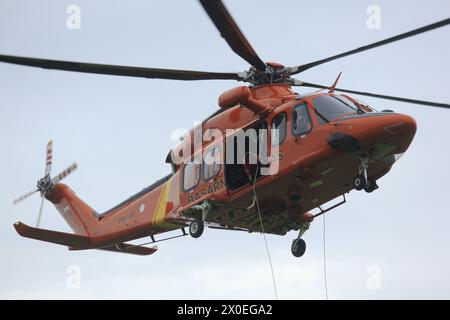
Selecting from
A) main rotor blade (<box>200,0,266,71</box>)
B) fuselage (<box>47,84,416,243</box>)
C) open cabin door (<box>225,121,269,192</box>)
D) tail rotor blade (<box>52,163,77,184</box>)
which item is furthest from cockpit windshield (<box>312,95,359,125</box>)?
tail rotor blade (<box>52,163,77,184</box>)

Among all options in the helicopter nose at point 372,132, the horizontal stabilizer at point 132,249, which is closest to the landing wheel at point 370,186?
the helicopter nose at point 372,132

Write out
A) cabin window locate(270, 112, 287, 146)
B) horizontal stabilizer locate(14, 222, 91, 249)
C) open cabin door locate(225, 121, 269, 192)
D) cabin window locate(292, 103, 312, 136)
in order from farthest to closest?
horizontal stabilizer locate(14, 222, 91, 249)
open cabin door locate(225, 121, 269, 192)
cabin window locate(270, 112, 287, 146)
cabin window locate(292, 103, 312, 136)

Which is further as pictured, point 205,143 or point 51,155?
point 51,155

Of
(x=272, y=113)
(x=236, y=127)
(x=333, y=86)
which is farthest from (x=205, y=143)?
(x=333, y=86)

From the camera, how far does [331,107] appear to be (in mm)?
15820

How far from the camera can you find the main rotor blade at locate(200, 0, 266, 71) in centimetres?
1359

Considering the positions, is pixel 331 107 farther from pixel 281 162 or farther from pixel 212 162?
pixel 212 162

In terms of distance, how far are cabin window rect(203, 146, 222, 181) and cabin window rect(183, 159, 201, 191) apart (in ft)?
0.99

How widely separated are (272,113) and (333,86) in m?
1.77

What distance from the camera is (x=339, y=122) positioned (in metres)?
15.4

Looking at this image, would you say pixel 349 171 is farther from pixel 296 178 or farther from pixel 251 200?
pixel 251 200

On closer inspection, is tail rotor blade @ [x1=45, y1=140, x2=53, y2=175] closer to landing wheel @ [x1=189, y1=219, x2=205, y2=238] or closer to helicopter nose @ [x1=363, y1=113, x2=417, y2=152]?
landing wheel @ [x1=189, y1=219, x2=205, y2=238]
